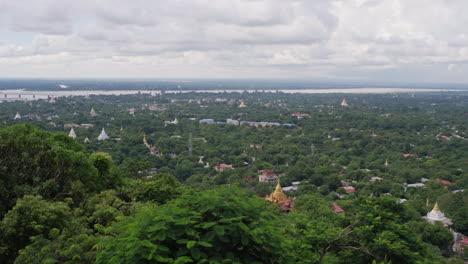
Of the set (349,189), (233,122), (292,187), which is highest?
(233,122)


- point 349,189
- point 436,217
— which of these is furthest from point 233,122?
point 436,217

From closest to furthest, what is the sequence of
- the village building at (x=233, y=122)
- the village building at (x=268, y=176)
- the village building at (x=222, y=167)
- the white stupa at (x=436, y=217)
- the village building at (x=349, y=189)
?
the white stupa at (x=436, y=217)
the village building at (x=349, y=189)
the village building at (x=268, y=176)
the village building at (x=222, y=167)
the village building at (x=233, y=122)

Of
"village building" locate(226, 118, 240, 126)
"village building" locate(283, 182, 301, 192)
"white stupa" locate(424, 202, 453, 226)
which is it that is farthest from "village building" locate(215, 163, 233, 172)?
"village building" locate(226, 118, 240, 126)

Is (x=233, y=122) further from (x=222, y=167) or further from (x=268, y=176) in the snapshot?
(x=268, y=176)

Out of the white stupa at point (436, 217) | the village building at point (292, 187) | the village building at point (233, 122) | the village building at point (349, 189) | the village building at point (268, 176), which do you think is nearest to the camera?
the white stupa at point (436, 217)

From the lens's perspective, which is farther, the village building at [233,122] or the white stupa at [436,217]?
the village building at [233,122]

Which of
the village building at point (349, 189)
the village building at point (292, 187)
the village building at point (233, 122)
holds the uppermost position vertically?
the village building at point (233, 122)

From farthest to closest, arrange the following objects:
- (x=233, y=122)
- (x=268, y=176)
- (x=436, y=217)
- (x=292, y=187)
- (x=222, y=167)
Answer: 1. (x=233, y=122)
2. (x=222, y=167)
3. (x=268, y=176)
4. (x=292, y=187)
5. (x=436, y=217)

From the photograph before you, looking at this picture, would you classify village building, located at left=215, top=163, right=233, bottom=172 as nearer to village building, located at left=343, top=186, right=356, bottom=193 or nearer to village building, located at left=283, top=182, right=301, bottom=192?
village building, located at left=283, top=182, right=301, bottom=192

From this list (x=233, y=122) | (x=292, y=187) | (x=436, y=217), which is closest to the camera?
(x=436, y=217)

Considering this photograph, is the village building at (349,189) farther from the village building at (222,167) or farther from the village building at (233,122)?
the village building at (233,122)

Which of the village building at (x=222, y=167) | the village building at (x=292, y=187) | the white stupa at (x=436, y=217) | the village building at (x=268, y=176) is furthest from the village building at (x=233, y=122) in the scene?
the white stupa at (x=436, y=217)

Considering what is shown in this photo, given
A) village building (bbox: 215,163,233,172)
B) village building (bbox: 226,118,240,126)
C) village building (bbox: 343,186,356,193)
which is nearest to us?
village building (bbox: 343,186,356,193)
